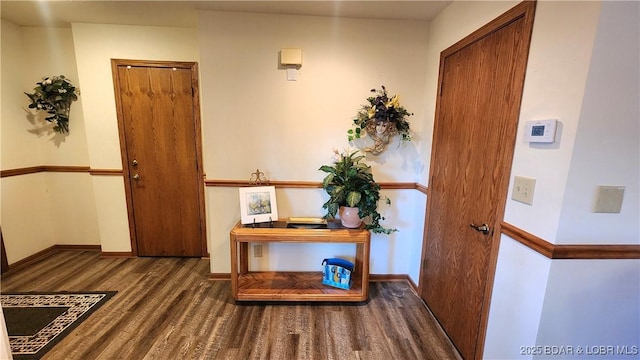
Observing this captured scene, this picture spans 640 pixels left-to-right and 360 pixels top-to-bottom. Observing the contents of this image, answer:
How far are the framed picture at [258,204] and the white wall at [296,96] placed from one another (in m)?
0.17

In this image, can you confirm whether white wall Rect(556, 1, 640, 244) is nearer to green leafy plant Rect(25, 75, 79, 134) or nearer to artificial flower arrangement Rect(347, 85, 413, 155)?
artificial flower arrangement Rect(347, 85, 413, 155)

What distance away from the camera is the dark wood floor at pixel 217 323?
1.73m

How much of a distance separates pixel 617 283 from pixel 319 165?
6.21ft

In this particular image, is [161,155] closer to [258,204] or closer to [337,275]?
[258,204]

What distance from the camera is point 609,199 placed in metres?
1.07

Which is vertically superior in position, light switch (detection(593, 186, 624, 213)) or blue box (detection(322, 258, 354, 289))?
light switch (detection(593, 186, 624, 213))

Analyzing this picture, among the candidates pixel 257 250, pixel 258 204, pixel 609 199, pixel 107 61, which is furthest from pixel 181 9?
pixel 609 199

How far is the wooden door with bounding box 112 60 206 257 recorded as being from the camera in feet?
8.68

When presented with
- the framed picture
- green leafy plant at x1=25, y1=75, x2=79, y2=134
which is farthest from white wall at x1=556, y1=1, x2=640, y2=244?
green leafy plant at x1=25, y1=75, x2=79, y2=134

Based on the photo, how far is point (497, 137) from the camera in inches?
56.4

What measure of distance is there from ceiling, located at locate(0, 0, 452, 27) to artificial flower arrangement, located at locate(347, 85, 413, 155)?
0.61 m

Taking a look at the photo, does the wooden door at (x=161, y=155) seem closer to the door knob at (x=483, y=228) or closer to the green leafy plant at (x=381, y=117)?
the green leafy plant at (x=381, y=117)

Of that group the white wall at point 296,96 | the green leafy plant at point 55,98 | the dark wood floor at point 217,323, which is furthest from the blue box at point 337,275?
the green leafy plant at point 55,98

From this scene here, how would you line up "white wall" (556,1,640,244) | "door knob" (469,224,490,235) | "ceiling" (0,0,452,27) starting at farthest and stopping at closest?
"ceiling" (0,0,452,27)
"door knob" (469,224,490,235)
"white wall" (556,1,640,244)
